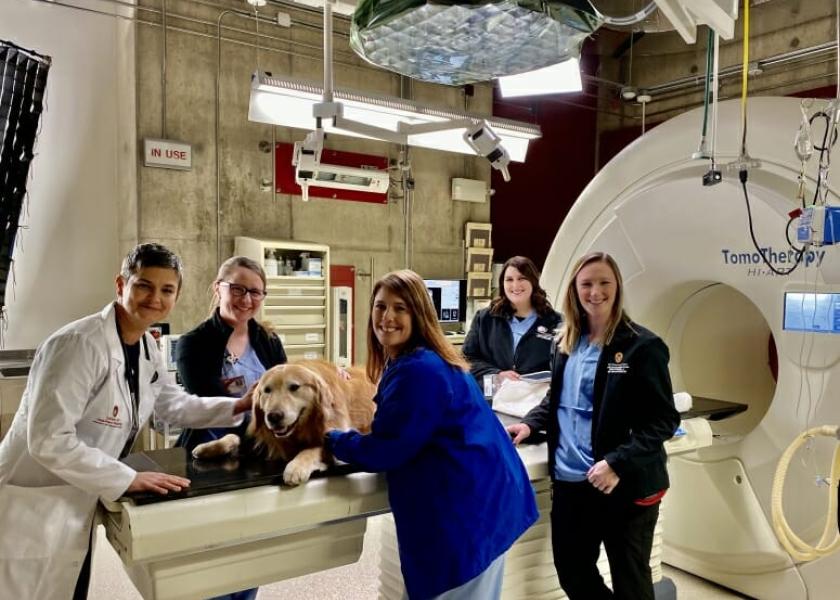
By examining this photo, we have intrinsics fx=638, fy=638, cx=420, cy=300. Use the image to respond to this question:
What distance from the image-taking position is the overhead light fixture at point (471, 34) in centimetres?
100

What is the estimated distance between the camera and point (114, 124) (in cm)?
478

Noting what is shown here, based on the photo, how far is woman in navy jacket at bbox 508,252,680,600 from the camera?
6.31 feet

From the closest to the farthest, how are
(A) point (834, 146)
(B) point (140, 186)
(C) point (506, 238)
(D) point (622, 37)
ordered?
(A) point (834, 146), (B) point (140, 186), (D) point (622, 37), (C) point (506, 238)

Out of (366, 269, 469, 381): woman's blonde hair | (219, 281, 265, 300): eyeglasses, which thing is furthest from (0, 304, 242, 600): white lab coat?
(366, 269, 469, 381): woman's blonde hair

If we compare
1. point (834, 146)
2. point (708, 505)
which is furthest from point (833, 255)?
point (708, 505)

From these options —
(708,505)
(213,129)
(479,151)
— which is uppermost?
(213,129)

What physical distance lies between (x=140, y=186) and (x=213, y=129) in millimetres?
730

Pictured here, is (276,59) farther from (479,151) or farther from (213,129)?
(479,151)

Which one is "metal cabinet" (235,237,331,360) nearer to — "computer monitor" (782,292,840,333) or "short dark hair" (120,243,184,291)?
"short dark hair" (120,243,184,291)

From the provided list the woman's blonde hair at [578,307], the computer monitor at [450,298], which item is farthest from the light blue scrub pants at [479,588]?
the computer monitor at [450,298]

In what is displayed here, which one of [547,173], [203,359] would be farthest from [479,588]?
[547,173]

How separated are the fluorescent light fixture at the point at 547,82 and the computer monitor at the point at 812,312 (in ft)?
3.92

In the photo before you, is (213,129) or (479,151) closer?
(479,151)

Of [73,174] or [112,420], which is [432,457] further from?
[73,174]
